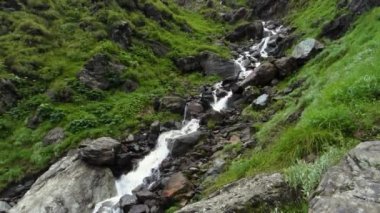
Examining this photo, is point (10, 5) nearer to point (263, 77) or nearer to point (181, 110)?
point (181, 110)

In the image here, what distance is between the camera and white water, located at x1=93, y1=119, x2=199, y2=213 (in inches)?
830

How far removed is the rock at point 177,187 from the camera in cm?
1827

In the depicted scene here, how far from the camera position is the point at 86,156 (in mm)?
22391

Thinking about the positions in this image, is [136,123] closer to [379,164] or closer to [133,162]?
[133,162]

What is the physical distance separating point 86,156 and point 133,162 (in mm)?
2786

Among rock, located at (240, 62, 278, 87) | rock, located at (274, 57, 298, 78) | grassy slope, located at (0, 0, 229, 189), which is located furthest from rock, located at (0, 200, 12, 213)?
rock, located at (274, 57, 298, 78)

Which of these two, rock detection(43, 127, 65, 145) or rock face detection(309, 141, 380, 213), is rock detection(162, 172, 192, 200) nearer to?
rock face detection(309, 141, 380, 213)

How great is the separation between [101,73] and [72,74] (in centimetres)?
222

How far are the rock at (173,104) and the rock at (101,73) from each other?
5060 mm

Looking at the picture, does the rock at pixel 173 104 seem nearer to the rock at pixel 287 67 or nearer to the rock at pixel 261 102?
the rock at pixel 261 102

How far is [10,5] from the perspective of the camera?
1681 inches

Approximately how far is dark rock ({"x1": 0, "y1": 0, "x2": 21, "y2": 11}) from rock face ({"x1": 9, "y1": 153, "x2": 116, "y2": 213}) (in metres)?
24.9

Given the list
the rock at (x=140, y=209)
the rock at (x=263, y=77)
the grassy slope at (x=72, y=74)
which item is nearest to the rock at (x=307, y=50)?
the rock at (x=263, y=77)

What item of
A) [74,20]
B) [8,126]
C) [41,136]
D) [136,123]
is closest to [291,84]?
[136,123]
